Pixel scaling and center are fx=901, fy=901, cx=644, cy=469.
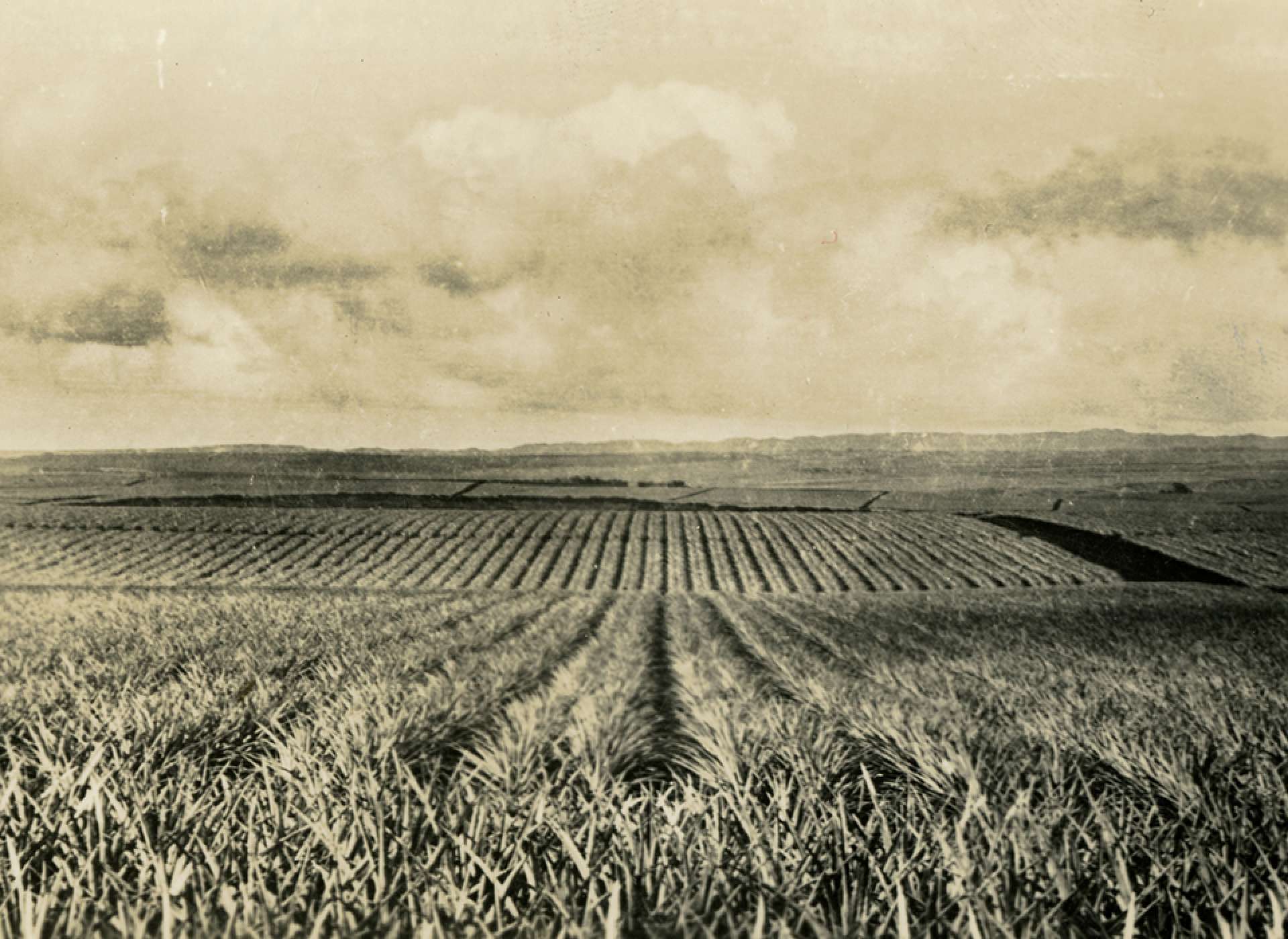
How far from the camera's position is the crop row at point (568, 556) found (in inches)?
973

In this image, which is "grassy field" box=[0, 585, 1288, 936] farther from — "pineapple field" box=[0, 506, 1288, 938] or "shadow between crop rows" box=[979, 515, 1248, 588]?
"shadow between crop rows" box=[979, 515, 1248, 588]

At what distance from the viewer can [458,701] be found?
184 inches

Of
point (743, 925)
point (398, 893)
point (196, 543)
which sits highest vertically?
point (743, 925)

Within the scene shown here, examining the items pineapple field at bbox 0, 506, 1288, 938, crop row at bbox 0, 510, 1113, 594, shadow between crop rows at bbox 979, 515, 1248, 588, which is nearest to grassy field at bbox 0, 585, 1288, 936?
pineapple field at bbox 0, 506, 1288, 938

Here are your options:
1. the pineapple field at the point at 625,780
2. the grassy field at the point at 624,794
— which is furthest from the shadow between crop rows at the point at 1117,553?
the grassy field at the point at 624,794

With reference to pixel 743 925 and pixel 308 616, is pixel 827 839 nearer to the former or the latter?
pixel 743 925

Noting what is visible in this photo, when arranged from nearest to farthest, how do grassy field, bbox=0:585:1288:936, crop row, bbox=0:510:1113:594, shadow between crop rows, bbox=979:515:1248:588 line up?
grassy field, bbox=0:585:1288:936 → shadow between crop rows, bbox=979:515:1248:588 → crop row, bbox=0:510:1113:594

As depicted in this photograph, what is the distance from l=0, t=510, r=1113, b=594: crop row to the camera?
2470cm

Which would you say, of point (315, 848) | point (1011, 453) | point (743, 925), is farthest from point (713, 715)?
point (1011, 453)

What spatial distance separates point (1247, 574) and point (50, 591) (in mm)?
25491

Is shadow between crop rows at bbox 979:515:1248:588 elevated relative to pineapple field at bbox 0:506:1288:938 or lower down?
lower down

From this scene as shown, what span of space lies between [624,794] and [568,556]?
2797 cm

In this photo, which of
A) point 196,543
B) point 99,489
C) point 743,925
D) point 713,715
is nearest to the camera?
point 743,925

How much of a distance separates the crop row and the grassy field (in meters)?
17.2
